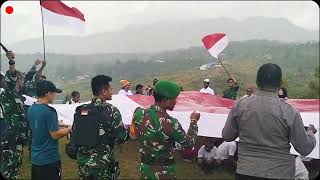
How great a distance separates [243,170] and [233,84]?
6599mm

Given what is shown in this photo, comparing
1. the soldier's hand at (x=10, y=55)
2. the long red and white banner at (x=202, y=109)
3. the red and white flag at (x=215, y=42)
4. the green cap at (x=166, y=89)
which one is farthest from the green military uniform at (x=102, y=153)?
the red and white flag at (x=215, y=42)

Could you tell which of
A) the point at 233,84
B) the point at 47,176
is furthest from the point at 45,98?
the point at 233,84

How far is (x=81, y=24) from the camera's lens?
7.03 metres

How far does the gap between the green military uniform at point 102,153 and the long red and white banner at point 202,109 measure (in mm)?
2895

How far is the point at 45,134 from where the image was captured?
4.52 metres

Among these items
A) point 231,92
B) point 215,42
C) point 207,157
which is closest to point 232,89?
point 231,92

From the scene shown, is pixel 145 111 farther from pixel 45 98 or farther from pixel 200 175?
pixel 200 175

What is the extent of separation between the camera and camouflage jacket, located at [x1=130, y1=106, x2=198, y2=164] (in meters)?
3.84

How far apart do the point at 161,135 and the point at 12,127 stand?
3.18 m

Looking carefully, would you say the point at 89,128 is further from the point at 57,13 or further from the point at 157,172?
the point at 57,13

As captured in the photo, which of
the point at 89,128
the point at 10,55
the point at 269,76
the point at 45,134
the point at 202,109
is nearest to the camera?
the point at 269,76

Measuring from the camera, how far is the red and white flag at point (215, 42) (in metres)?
9.05

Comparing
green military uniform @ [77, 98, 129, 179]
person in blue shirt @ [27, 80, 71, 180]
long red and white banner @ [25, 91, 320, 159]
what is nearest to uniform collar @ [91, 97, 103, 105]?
green military uniform @ [77, 98, 129, 179]

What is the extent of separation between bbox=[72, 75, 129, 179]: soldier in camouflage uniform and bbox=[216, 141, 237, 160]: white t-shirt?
376 cm
